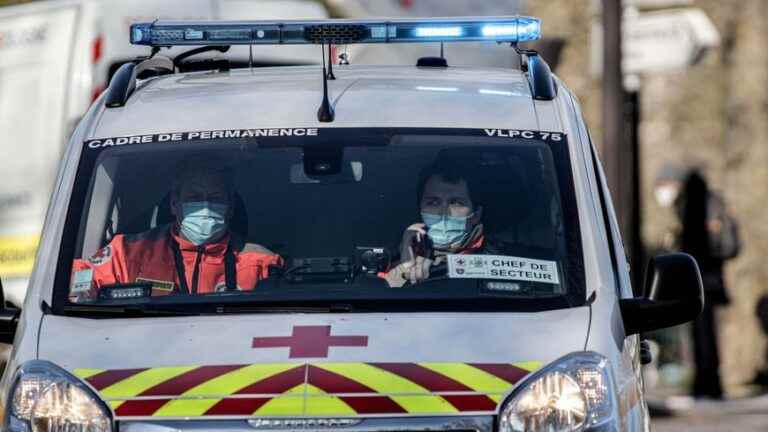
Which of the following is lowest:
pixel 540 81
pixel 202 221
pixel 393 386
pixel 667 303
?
pixel 393 386

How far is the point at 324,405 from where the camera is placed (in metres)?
5.46

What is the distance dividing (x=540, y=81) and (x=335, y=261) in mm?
934

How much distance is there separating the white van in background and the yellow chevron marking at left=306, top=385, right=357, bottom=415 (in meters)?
8.56

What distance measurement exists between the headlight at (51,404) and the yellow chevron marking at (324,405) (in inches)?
20.0

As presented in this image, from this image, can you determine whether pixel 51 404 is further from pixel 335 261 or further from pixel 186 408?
pixel 335 261

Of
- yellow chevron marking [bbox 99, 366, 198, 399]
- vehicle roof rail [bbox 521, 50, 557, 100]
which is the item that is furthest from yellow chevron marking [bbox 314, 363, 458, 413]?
vehicle roof rail [bbox 521, 50, 557, 100]

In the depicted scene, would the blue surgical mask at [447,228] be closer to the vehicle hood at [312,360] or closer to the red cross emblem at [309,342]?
the vehicle hood at [312,360]

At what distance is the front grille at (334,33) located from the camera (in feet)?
22.5

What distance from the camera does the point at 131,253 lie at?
639cm

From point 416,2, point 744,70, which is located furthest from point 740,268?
point 416,2

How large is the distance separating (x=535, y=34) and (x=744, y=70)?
14344mm

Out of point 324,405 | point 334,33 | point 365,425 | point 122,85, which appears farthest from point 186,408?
point 334,33

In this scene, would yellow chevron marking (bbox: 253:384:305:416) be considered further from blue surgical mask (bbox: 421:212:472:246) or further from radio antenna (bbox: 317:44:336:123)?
radio antenna (bbox: 317:44:336:123)

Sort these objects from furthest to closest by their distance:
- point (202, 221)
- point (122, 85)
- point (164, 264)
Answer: point (122, 85)
point (202, 221)
point (164, 264)
